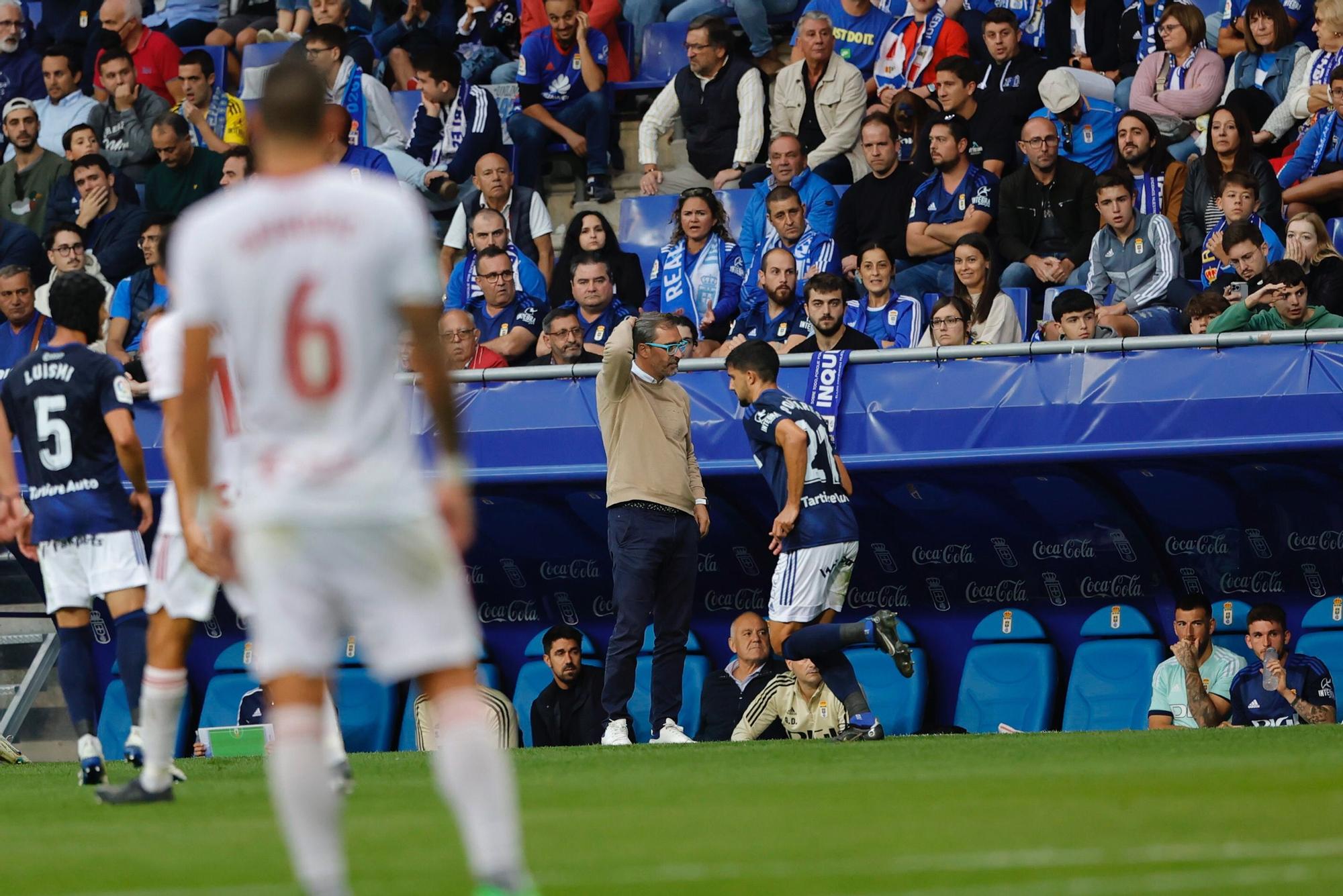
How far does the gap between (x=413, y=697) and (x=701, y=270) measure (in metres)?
3.53

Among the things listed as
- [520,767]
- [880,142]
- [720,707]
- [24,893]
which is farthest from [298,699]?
[880,142]

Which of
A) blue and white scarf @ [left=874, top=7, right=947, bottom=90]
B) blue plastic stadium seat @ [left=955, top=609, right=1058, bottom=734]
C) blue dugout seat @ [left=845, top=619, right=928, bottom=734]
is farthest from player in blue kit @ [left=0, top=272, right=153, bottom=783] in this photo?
blue and white scarf @ [left=874, top=7, right=947, bottom=90]

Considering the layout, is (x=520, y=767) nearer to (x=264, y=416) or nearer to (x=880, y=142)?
(x=264, y=416)

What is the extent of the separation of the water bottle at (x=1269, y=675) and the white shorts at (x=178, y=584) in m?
6.27

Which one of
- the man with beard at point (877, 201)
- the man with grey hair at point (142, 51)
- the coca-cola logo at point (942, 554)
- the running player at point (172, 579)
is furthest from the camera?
the man with grey hair at point (142, 51)

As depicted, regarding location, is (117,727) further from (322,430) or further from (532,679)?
(322,430)

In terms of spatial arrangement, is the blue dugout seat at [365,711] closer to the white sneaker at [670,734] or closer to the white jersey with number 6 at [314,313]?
the white sneaker at [670,734]

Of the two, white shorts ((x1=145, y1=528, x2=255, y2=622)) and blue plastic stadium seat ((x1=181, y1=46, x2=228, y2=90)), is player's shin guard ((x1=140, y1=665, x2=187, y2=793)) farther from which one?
blue plastic stadium seat ((x1=181, y1=46, x2=228, y2=90))

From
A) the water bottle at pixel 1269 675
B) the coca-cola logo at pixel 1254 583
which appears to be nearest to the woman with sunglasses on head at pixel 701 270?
the coca-cola logo at pixel 1254 583

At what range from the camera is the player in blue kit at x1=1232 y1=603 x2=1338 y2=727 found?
1136 cm

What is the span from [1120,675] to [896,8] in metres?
6.39

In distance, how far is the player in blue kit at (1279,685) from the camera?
37.3ft

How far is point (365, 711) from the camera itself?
14.1 m

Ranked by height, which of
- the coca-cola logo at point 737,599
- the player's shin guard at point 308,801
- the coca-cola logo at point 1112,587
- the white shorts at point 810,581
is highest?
the player's shin guard at point 308,801
